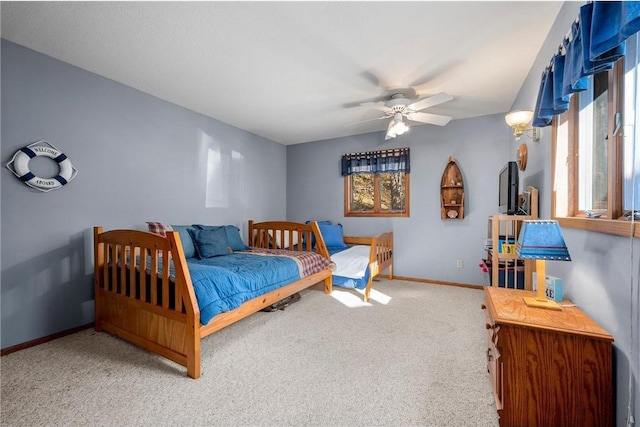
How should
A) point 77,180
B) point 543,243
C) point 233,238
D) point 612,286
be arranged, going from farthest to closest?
point 233,238 → point 77,180 → point 543,243 → point 612,286

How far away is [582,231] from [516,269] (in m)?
1.19

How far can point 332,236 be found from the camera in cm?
441

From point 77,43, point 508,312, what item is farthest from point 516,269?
point 77,43

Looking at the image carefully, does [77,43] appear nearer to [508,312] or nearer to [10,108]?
[10,108]

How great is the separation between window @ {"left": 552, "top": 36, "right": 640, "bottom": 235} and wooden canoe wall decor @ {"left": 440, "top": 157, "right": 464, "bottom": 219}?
2.09m

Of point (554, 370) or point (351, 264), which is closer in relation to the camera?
point (554, 370)

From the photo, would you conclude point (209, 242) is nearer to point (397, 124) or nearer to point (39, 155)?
point (39, 155)

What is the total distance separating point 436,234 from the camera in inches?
163

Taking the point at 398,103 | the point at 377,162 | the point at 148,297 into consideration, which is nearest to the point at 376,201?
the point at 377,162

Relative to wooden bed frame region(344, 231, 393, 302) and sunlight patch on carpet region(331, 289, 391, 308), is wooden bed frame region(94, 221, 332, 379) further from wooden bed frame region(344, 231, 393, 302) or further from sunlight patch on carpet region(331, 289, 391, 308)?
wooden bed frame region(344, 231, 393, 302)

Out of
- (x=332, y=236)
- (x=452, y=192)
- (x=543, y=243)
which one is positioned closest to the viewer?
(x=543, y=243)

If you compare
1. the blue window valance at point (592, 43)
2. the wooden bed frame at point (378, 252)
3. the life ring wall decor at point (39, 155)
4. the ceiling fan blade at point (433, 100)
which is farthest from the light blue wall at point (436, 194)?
the life ring wall decor at point (39, 155)

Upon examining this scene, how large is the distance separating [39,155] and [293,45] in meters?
2.27

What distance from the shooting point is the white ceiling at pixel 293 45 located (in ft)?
5.91
